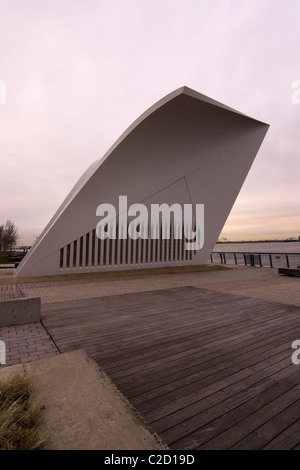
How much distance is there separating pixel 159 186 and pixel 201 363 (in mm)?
13407

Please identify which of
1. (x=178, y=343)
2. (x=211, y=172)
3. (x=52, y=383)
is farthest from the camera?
(x=211, y=172)

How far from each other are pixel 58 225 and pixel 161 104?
8.44 metres

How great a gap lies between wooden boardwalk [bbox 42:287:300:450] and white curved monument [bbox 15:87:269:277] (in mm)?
7670

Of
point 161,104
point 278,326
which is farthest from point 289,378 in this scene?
point 161,104

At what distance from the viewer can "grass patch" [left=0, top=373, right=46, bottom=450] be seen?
5.76 feet

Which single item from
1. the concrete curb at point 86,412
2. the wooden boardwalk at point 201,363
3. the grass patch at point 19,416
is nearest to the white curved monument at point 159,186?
the wooden boardwalk at point 201,363

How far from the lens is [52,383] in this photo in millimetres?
2711

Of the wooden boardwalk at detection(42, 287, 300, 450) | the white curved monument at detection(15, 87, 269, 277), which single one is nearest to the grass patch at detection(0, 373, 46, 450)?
the wooden boardwalk at detection(42, 287, 300, 450)

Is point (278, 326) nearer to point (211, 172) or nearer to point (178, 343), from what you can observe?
point (178, 343)

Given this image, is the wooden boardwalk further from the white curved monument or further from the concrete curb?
the white curved monument

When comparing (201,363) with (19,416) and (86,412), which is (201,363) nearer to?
(86,412)

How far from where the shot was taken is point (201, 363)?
3.25m

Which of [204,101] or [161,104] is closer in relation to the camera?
[161,104]

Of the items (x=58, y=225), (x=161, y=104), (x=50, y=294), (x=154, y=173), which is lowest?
(x=50, y=294)
